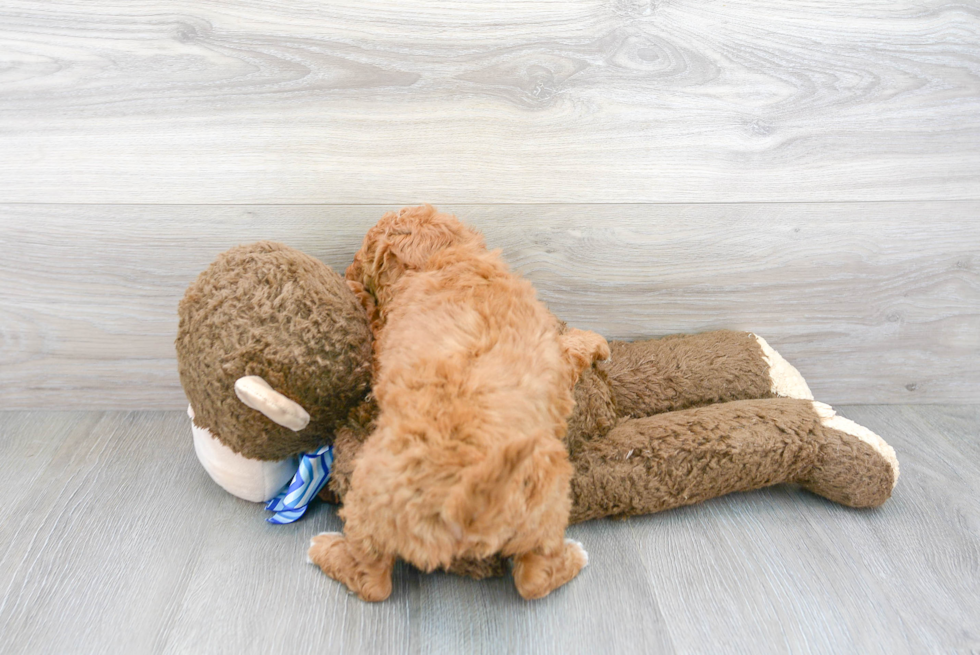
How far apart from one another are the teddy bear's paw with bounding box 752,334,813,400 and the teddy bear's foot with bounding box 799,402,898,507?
12 centimetres

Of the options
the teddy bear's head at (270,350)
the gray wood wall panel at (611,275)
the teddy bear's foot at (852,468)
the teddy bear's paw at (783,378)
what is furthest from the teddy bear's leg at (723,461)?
the teddy bear's head at (270,350)

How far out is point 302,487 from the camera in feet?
2.90

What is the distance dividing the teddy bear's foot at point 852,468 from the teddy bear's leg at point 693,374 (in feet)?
0.44

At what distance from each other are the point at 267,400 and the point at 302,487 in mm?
179

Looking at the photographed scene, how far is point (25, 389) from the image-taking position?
1.13m

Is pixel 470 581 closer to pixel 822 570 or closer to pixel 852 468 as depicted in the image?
pixel 822 570

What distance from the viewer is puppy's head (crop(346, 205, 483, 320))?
83 cm

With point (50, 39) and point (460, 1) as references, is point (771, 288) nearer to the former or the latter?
point (460, 1)

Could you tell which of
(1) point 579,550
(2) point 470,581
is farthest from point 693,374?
(2) point 470,581

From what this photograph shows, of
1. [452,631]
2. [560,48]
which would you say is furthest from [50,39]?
[452,631]

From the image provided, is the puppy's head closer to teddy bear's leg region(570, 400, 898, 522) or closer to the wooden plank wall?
the wooden plank wall

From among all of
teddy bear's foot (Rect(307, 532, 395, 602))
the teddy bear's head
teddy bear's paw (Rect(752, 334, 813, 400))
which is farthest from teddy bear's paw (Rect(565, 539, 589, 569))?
teddy bear's paw (Rect(752, 334, 813, 400))

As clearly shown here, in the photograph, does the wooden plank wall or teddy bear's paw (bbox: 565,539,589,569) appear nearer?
teddy bear's paw (bbox: 565,539,589,569)

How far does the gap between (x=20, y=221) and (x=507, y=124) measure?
2.62 feet
